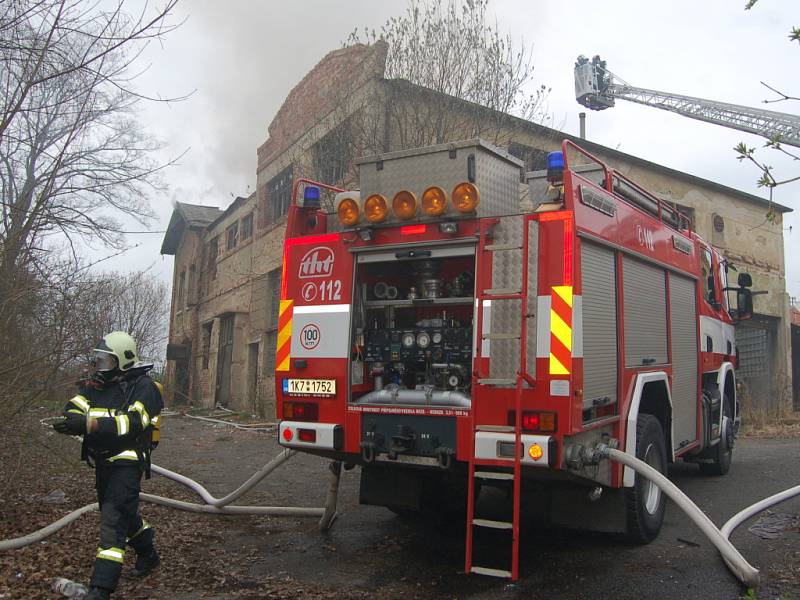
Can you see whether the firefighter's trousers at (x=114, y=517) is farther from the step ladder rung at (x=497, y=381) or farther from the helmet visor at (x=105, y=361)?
the step ladder rung at (x=497, y=381)

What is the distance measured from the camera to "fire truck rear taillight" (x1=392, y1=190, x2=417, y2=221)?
486 centimetres

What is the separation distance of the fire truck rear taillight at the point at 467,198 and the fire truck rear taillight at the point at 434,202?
4.3 inches

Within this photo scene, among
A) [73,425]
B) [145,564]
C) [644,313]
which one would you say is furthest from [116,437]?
[644,313]

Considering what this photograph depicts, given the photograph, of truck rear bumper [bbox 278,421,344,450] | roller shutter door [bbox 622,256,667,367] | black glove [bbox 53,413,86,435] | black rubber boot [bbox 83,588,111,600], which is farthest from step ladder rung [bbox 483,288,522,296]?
black rubber boot [bbox 83,588,111,600]

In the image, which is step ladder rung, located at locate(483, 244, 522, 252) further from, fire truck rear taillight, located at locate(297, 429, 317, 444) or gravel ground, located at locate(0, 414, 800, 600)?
gravel ground, located at locate(0, 414, 800, 600)

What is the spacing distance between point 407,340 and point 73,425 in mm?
2258

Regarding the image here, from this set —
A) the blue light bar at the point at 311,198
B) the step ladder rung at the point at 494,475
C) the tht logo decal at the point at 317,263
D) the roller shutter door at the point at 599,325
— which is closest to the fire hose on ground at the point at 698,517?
the roller shutter door at the point at 599,325

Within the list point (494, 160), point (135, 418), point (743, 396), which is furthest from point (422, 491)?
point (743, 396)

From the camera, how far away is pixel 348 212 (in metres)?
5.12

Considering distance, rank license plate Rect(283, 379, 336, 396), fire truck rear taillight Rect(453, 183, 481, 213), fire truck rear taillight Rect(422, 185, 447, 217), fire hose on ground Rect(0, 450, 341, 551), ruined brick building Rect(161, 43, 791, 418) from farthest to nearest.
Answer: ruined brick building Rect(161, 43, 791, 418) < fire hose on ground Rect(0, 450, 341, 551) < license plate Rect(283, 379, 336, 396) < fire truck rear taillight Rect(422, 185, 447, 217) < fire truck rear taillight Rect(453, 183, 481, 213)

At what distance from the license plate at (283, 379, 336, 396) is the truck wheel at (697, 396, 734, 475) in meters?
4.99

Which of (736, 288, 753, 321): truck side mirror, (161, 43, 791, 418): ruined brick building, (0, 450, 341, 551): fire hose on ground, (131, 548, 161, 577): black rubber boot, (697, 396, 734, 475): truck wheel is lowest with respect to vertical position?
(131, 548, 161, 577): black rubber boot

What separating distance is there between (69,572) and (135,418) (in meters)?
1.28

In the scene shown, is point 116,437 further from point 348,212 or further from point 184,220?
point 184,220
